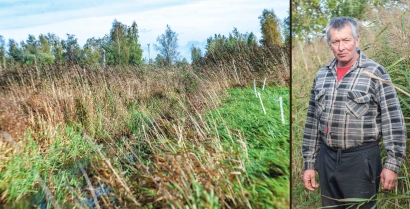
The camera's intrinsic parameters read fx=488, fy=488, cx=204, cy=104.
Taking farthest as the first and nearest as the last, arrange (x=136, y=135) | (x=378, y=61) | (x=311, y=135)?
(x=378, y=61) < (x=136, y=135) < (x=311, y=135)

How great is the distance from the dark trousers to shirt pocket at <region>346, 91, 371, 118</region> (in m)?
0.15

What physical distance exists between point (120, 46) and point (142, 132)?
457 millimetres

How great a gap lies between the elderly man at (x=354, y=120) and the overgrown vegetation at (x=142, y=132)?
368mm

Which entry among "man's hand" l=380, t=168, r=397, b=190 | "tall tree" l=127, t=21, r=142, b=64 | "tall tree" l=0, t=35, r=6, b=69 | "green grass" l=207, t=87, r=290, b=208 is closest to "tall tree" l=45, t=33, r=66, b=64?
"tall tree" l=0, t=35, r=6, b=69

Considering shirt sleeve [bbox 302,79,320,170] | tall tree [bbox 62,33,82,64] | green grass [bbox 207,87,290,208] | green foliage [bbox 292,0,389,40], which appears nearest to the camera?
shirt sleeve [bbox 302,79,320,170]

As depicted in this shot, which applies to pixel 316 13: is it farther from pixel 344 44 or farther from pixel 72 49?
pixel 72 49

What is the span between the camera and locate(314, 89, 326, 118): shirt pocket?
2.15 m

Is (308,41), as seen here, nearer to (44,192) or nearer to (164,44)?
(164,44)

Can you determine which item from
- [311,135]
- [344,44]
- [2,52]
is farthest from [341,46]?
[2,52]

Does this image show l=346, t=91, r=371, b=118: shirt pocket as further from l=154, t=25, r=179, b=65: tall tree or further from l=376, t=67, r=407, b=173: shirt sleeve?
l=154, t=25, r=179, b=65: tall tree

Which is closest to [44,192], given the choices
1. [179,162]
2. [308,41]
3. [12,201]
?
[12,201]

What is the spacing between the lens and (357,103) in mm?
2031

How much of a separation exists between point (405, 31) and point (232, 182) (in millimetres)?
1273

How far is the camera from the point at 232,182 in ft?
7.69
